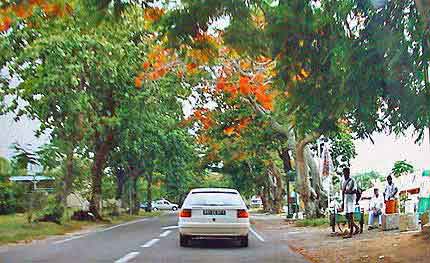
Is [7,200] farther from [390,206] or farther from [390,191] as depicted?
[390,206]

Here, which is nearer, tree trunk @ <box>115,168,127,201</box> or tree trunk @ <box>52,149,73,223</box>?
tree trunk @ <box>52,149,73,223</box>

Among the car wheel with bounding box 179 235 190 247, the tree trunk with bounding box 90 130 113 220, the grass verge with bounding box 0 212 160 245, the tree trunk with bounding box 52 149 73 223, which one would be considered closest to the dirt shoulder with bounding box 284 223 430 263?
the car wheel with bounding box 179 235 190 247

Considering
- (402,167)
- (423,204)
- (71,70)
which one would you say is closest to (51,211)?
(71,70)

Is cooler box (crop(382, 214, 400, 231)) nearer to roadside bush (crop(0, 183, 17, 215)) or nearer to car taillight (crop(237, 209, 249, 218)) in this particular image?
car taillight (crop(237, 209, 249, 218))

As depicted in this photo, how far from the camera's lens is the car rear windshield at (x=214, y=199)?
1612 cm

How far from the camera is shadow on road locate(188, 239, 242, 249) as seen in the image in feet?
53.7

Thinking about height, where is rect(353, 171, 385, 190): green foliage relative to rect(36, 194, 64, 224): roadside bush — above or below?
above

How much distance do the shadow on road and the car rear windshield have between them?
3.50 feet

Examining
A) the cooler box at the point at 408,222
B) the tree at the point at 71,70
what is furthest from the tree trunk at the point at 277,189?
the cooler box at the point at 408,222

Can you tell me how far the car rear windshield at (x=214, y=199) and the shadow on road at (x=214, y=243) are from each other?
107cm

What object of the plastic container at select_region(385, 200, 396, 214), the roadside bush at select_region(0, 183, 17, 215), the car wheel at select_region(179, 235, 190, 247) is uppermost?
the roadside bush at select_region(0, 183, 17, 215)

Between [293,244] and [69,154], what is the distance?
1372 cm

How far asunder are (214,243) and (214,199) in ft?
5.28

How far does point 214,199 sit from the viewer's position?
16.3 metres
